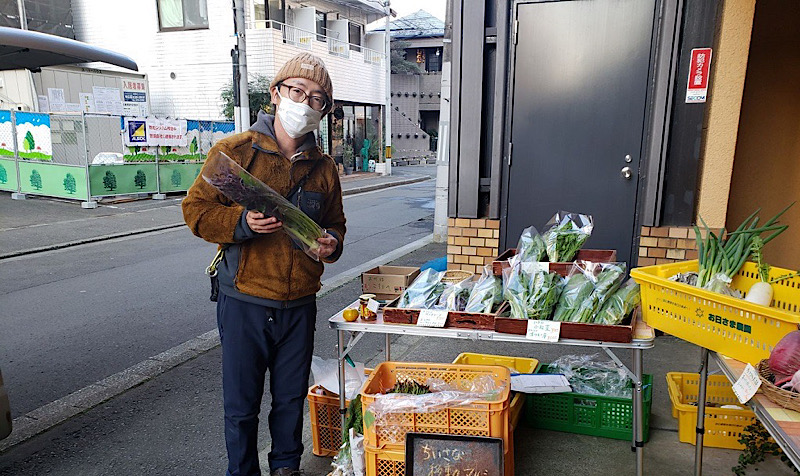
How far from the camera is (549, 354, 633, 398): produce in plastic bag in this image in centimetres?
343

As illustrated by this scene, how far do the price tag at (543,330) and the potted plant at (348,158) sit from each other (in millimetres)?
22164

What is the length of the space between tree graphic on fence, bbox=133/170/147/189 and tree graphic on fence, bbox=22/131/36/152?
7.24 ft

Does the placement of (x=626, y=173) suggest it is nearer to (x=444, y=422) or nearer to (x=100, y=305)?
(x=444, y=422)

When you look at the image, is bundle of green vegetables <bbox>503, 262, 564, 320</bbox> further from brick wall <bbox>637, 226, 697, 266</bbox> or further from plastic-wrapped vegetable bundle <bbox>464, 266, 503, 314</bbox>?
brick wall <bbox>637, 226, 697, 266</bbox>

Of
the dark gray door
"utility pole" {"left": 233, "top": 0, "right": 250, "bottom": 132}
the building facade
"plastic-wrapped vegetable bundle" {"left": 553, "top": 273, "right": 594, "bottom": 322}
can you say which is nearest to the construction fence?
"utility pole" {"left": 233, "top": 0, "right": 250, "bottom": 132}

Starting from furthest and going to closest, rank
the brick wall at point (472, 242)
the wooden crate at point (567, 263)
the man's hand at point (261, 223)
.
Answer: the brick wall at point (472, 242) < the wooden crate at point (567, 263) < the man's hand at point (261, 223)

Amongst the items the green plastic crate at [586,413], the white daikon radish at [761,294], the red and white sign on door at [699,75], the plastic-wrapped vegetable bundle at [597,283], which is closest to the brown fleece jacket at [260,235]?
the plastic-wrapped vegetable bundle at [597,283]

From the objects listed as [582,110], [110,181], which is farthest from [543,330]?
[110,181]

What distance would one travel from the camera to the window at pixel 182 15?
59.9 feet

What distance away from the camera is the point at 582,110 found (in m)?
5.00

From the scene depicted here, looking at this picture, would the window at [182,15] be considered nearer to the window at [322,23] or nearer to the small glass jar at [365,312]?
the window at [322,23]

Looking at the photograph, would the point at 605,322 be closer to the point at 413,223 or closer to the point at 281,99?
the point at 281,99

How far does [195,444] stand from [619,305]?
270cm

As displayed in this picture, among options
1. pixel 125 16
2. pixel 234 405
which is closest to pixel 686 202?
pixel 234 405
